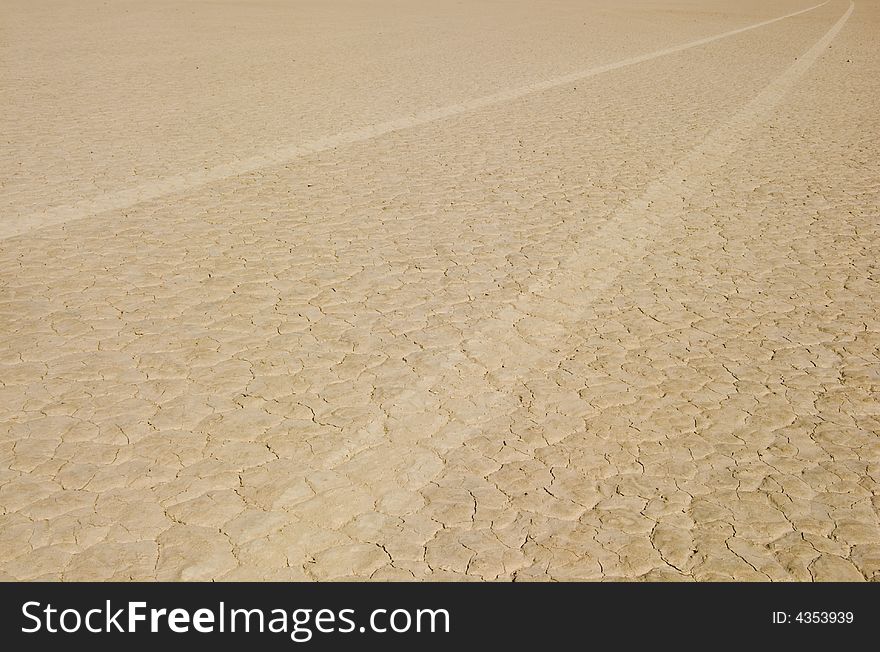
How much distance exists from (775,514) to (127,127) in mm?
7064

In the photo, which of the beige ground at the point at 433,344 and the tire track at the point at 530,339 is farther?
the tire track at the point at 530,339

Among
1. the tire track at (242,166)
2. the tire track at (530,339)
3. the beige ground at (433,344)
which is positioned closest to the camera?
the beige ground at (433,344)

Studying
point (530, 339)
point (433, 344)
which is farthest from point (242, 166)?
point (530, 339)

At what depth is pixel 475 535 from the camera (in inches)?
108

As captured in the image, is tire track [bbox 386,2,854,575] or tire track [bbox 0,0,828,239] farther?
tire track [bbox 0,0,828,239]

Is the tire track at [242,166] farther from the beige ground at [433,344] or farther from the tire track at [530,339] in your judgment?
the tire track at [530,339]

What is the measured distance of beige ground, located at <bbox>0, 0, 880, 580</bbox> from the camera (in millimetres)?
2754

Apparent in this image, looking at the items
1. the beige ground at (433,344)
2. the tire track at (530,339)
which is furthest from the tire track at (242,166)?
the tire track at (530,339)

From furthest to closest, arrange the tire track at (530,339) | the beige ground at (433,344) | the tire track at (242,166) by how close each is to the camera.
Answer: the tire track at (242,166), the tire track at (530,339), the beige ground at (433,344)

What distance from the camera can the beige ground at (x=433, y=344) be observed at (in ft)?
9.04

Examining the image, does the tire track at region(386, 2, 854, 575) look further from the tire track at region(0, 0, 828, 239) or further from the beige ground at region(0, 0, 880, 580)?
the tire track at region(0, 0, 828, 239)

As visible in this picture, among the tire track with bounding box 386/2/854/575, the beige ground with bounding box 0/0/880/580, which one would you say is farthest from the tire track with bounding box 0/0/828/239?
the tire track with bounding box 386/2/854/575
